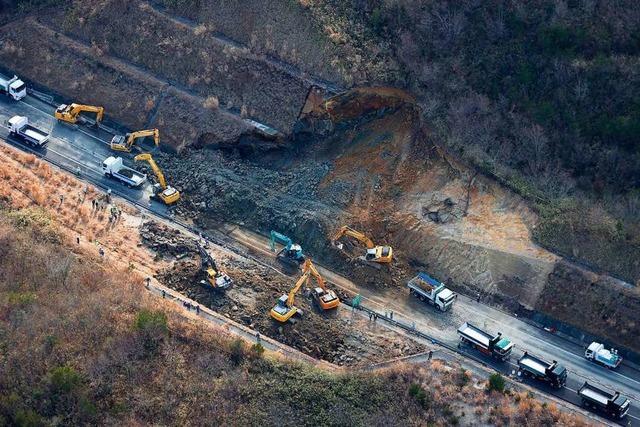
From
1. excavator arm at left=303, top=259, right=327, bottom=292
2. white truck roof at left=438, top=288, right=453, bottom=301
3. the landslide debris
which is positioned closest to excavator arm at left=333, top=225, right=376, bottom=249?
excavator arm at left=303, top=259, right=327, bottom=292

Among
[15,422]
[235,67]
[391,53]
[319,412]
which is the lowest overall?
[15,422]

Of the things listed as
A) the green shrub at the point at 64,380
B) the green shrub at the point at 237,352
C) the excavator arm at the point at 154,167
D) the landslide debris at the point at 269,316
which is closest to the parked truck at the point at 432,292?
the landslide debris at the point at 269,316

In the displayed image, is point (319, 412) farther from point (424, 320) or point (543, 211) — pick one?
point (543, 211)

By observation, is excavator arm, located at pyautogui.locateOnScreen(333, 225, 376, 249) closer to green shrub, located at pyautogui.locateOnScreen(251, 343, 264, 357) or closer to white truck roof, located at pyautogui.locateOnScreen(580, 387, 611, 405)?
green shrub, located at pyautogui.locateOnScreen(251, 343, 264, 357)

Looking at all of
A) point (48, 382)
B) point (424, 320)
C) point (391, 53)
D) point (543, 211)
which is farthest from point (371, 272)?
point (48, 382)

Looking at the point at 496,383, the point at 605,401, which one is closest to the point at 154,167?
the point at 496,383

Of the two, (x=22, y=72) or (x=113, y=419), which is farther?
(x=22, y=72)
